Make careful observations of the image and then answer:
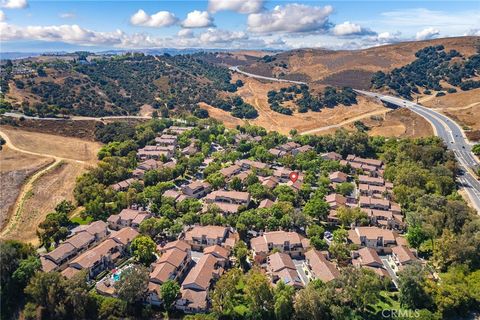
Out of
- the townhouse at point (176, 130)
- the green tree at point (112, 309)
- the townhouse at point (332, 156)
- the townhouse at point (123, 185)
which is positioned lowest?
the green tree at point (112, 309)

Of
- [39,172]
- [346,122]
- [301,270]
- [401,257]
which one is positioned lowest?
[301,270]

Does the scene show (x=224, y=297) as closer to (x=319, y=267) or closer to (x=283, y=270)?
(x=283, y=270)

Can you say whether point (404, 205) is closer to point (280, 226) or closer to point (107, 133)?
point (280, 226)

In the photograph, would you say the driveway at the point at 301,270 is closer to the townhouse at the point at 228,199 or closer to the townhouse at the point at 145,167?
the townhouse at the point at 228,199

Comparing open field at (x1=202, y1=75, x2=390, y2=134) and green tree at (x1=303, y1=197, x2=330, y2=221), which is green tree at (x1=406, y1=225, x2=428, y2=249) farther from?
open field at (x1=202, y1=75, x2=390, y2=134)

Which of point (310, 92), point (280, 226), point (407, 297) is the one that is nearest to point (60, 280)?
point (280, 226)

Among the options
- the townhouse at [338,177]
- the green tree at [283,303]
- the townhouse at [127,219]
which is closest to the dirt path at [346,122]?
the townhouse at [338,177]

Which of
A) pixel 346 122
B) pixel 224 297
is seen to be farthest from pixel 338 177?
pixel 346 122

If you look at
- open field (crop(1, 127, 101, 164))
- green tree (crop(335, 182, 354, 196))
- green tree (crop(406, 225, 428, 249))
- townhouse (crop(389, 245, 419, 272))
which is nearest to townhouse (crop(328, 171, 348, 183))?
green tree (crop(335, 182, 354, 196))
